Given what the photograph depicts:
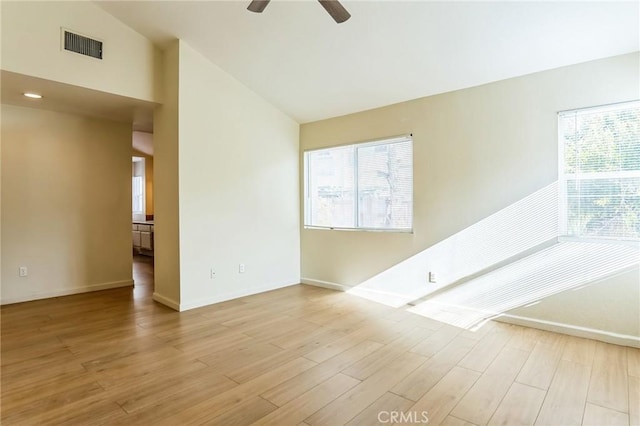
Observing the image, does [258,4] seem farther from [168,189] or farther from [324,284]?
[324,284]

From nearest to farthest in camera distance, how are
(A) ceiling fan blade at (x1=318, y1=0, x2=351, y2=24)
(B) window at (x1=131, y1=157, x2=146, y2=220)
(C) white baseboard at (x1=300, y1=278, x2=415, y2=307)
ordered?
(A) ceiling fan blade at (x1=318, y1=0, x2=351, y2=24) < (C) white baseboard at (x1=300, y1=278, x2=415, y2=307) < (B) window at (x1=131, y1=157, x2=146, y2=220)

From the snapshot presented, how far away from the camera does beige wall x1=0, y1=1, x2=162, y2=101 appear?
127 inches

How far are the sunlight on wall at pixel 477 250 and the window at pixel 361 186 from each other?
559 millimetres

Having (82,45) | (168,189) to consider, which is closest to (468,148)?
(168,189)

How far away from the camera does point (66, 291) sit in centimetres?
478

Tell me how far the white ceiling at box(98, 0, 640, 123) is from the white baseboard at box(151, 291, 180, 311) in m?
2.96

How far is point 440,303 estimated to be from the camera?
13.2ft

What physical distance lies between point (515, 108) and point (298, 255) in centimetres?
351

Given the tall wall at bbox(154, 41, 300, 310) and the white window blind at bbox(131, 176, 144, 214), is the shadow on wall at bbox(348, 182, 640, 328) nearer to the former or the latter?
the tall wall at bbox(154, 41, 300, 310)

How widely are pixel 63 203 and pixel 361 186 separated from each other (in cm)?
416

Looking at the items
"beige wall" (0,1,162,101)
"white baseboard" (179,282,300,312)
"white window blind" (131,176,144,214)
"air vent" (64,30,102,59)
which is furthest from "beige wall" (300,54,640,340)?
"white window blind" (131,176,144,214)

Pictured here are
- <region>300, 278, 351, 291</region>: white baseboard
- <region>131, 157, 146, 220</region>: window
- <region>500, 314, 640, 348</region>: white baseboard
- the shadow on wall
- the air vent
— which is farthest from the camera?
<region>131, 157, 146, 220</region>: window

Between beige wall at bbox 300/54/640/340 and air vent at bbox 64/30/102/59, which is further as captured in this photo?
air vent at bbox 64/30/102/59

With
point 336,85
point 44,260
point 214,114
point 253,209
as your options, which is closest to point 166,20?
point 214,114
